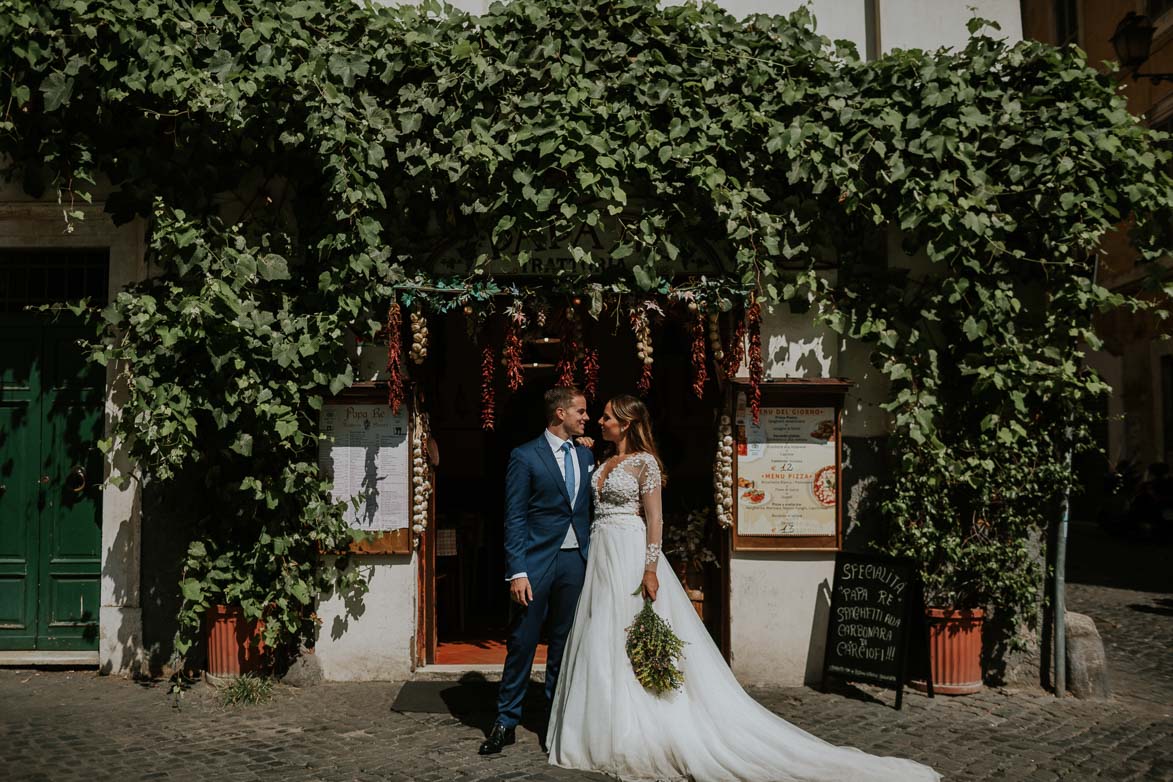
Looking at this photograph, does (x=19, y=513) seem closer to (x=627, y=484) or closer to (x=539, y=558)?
(x=539, y=558)

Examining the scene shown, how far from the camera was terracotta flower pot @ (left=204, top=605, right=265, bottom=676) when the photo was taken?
22.1ft

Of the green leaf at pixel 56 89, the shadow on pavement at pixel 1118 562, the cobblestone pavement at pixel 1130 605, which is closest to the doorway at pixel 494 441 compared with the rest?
the green leaf at pixel 56 89

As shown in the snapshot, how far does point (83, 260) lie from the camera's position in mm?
7473

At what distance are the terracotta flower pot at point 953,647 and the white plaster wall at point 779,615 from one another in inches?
29.3

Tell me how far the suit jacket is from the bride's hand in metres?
0.52

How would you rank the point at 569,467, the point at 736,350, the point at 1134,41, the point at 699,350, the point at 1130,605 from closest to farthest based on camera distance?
the point at 569,467 < the point at 699,350 < the point at 736,350 < the point at 1134,41 < the point at 1130,605

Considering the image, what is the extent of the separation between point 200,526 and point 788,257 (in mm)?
4518

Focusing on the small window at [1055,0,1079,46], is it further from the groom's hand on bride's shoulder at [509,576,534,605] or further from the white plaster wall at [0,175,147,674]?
the groom's hand on bride's shoulder at [509,576,534,605]

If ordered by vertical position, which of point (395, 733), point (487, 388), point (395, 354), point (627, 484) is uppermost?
point (395, 354)

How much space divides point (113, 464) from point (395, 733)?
3.06 m

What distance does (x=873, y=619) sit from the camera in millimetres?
6621

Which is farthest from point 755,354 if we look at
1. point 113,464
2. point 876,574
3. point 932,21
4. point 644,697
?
point 113,464

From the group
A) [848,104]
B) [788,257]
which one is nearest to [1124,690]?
[788,257]

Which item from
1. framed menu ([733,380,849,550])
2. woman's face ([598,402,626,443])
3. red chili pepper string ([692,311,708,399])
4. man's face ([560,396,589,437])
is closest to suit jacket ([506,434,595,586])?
man's face ([560,396,589,437])
